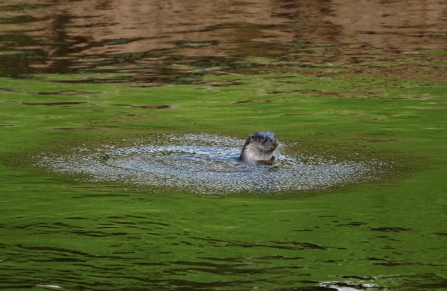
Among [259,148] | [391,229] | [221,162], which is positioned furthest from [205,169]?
[391,229]

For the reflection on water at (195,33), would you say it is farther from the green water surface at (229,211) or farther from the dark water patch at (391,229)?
the dark water patch at (391,229)

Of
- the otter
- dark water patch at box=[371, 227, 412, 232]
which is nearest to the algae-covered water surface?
dark water patch at box=[371, 227, 412, 232]

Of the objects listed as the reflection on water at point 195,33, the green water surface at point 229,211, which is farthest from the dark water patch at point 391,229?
the reflection on water at point 195,33

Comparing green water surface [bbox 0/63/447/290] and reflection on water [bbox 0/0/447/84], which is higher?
reflection on water [bbox 0/0/447/84]

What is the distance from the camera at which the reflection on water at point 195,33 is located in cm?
1861

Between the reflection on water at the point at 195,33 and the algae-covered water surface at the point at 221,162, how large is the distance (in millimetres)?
110

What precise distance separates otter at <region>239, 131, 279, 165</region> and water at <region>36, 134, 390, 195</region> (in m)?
0.08

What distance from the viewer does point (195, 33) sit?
71.4 ft

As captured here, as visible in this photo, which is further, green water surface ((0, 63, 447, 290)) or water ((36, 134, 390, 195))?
water ((36, 134, 390, 195))

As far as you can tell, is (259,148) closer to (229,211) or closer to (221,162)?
(221,162)

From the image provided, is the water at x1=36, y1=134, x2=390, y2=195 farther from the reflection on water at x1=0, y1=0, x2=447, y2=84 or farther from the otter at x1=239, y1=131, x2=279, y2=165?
the reflection on water at x1=0, y1=0, x2=447, y2=84

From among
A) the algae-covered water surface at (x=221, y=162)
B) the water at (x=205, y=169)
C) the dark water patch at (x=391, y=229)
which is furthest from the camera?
the water at (x=205, y=169)

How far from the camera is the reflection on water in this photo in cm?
1861

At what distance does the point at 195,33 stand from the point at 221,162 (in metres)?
11.6
